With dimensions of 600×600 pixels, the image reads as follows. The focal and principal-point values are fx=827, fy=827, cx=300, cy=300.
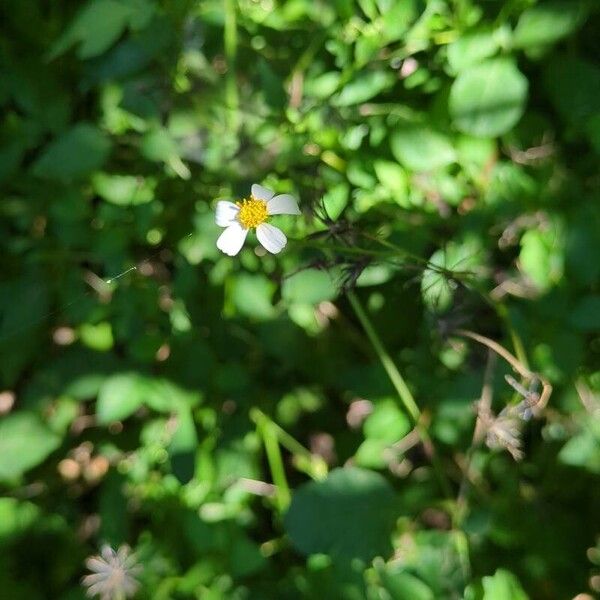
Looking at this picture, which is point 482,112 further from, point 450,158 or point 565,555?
point 565,555

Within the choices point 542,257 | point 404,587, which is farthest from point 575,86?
point 404,587

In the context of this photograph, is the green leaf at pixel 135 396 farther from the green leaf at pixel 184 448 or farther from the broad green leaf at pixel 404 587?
the broad green leaf at pixel 404 587

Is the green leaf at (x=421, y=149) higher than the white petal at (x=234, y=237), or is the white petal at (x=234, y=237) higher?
the white petal at (x=234, y=237)

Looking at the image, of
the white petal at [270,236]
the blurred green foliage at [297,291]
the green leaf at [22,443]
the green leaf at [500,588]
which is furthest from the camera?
the green leaf at [22,443]

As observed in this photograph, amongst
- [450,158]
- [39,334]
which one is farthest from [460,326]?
[39,334]

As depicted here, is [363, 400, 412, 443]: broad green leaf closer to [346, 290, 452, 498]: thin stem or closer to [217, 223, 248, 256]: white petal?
[346, 290, 452, 498]: thin stem

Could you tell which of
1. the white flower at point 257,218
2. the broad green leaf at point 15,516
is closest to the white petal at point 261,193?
the white flower at point 257,218
